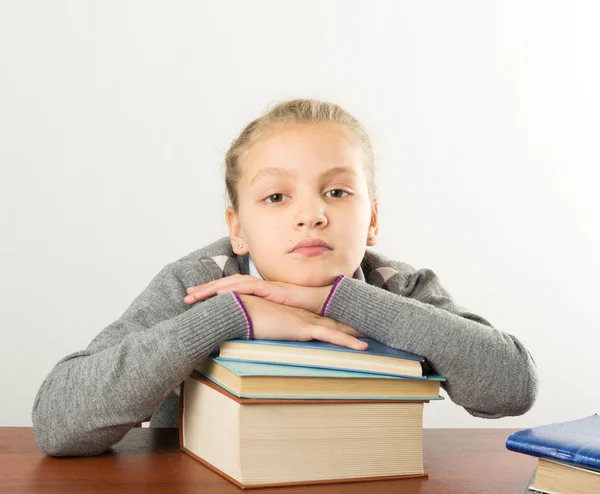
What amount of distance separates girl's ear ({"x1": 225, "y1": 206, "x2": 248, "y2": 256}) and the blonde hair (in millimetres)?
→ 16

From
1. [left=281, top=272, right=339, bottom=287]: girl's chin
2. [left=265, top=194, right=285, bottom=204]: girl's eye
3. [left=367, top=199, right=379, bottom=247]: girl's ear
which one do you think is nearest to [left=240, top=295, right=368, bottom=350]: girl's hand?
[left=281, top=272, right=339, bottom=287]: girl's chin

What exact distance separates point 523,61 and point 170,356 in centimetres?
293

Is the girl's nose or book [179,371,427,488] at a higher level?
the girl's nose

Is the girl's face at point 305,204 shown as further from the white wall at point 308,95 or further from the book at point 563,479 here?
the white wall at point 308,95

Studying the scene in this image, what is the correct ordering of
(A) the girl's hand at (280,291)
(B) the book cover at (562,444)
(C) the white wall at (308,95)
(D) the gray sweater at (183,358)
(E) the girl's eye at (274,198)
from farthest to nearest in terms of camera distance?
(C) the white wall at (308,95) < (E) the girl's eye at (274,198) < (A) the girl's hand at (280,291) < (D) the gray sweater at (183,358) < (B) the book cover at (562,444)

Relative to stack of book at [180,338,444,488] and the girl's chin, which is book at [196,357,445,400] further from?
the girl's chin

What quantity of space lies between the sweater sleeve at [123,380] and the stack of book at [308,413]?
0.03 m

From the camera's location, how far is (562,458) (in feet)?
3.05

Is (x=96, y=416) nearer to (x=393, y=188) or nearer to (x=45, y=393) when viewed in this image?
(x=45, y=393)

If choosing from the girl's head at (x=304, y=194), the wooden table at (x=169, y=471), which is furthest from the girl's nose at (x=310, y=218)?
the wooden table at (x=169, y=471)

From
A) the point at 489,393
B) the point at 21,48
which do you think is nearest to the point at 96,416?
the point at 489,393

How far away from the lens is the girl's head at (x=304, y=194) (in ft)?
4.23

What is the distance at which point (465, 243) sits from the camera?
11.8 ft

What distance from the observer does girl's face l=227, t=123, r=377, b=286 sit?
1.29 meters
